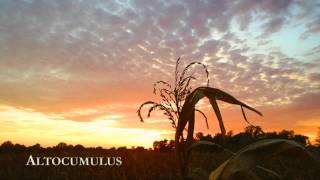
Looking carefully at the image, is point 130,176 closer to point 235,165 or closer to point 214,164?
point 214,164

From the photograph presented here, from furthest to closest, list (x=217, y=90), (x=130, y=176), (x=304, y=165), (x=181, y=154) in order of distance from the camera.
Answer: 1. (x=304, y=165)
2. (x=130, y=176)
3. (x=181, y=154)
4. (x=217, y=90)

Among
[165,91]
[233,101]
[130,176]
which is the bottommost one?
[130,176]

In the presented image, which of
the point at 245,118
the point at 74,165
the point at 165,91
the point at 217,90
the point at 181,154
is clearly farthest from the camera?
the point at 74,165

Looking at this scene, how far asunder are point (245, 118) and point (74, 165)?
6.41m

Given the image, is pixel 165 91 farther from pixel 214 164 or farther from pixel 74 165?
pixel 214 164

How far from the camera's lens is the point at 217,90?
234 cm

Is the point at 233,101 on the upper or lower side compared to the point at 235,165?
upper

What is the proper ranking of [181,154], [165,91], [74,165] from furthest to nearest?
[74,165] < [165,91] < [181,154]

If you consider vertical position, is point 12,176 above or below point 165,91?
below

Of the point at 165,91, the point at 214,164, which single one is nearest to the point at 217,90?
the point at 165,91

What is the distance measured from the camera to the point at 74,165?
26.6ft

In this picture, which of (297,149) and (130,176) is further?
(130,176)

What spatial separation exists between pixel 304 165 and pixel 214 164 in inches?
72.1

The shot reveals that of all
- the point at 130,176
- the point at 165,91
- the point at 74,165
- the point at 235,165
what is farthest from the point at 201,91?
the point at 74,165
